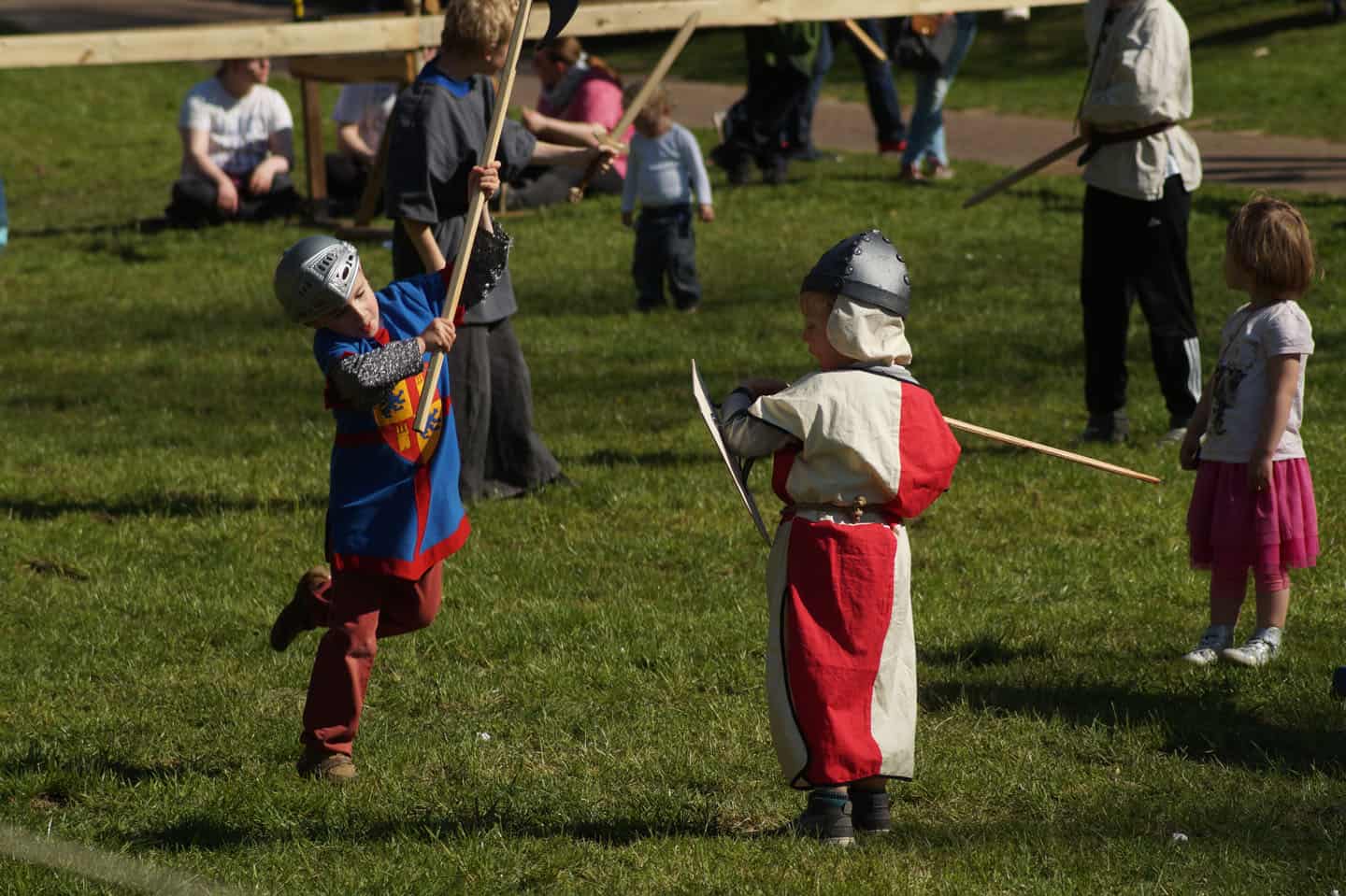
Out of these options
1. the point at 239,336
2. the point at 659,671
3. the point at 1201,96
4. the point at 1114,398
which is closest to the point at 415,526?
the point at 659,671

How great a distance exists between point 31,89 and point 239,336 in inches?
485

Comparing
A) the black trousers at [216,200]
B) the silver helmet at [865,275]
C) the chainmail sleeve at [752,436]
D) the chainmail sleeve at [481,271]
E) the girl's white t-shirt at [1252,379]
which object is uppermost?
the silver helmet at [865,275]

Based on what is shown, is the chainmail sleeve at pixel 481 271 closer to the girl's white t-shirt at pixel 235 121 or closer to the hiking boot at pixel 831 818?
the hiking boot at pixel 831 818

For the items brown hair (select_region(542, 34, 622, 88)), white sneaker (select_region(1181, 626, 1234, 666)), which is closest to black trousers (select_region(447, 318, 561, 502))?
white sneaker (select_region(1181, 626, 1234, 666))

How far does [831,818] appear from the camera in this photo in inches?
178

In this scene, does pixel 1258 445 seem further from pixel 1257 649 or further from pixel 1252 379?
pixel 1257 649

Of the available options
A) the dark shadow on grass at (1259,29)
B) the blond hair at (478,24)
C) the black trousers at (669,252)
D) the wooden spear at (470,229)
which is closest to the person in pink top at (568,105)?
the black trousers at (669,252)

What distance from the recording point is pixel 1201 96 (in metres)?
19.9

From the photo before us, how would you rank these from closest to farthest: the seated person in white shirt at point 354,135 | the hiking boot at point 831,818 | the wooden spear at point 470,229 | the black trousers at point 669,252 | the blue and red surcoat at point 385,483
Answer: the hiking boot at point 831,818 → the wooden spear at point 470,229 → the blue and red surcoat at point 385,483 → the black trousers at point 669,252 → the seated person in white shirt at point 354,135

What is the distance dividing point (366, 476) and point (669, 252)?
701cm

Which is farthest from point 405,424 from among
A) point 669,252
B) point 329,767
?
point 669,252

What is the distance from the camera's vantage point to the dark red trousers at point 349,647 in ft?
16.4

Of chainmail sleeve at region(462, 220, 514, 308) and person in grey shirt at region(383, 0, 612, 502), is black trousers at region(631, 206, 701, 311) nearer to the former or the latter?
person in grey shirt at region(383, 0, 612, 502)

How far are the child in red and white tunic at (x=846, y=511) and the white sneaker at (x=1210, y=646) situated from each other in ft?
5.90
